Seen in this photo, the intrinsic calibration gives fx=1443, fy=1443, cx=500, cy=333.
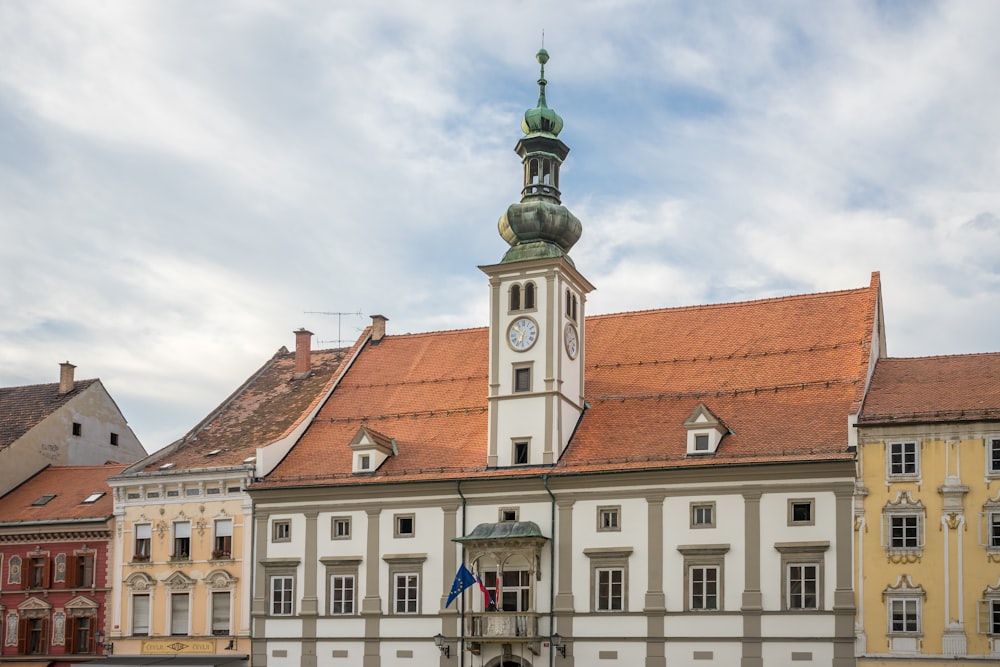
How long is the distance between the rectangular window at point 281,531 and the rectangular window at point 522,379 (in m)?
10.5

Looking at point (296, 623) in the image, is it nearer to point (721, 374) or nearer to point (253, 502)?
point (253, 502)

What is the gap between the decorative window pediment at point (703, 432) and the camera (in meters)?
50.3

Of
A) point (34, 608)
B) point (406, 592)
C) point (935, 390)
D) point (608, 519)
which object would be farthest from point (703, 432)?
point (34, 608)

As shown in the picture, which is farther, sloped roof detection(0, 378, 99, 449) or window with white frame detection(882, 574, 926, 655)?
sloped roof detection(0, 378, 99, 449)

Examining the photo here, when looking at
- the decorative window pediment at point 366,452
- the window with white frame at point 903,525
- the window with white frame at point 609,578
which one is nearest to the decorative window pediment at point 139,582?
the decorative window pediment at point 366,452

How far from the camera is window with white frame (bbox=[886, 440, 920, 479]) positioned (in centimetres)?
4728

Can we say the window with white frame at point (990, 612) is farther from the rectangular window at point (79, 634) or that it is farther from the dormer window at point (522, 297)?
the rectangular window at point (79, 634)

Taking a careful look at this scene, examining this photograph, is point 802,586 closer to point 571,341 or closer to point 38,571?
point 571,341

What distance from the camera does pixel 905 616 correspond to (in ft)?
152

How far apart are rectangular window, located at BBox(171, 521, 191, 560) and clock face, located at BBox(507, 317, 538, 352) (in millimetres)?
15299

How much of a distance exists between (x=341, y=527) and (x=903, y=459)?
2121 centimetres

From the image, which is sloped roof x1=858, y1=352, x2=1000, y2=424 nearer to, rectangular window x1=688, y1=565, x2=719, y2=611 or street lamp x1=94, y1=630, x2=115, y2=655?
rectangular window x1=688, y1=565, x2=719, y2=611

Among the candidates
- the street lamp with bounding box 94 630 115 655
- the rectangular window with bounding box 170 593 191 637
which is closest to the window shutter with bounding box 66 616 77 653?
the street lamp with bounding box 94 630 115 655

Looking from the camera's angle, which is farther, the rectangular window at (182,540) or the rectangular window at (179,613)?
the rectangular window at (182,540)
